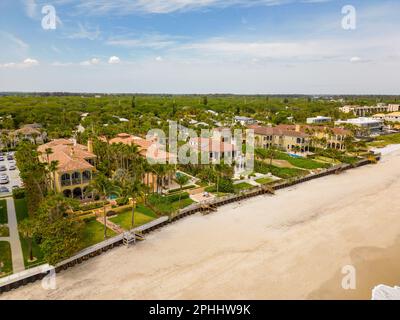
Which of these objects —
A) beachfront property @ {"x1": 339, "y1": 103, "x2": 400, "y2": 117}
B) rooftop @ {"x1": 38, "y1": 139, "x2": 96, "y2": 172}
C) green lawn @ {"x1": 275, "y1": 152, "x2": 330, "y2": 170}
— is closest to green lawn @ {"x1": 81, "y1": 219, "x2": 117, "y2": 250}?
rooftop @ {"x1": 38, "y1": 139, "x2": 96, "y2": 172}

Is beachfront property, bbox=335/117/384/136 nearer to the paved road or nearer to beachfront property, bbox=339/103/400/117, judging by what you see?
beachfront property, bbox=339/103/400/117

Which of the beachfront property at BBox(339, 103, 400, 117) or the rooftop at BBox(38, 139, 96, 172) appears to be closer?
the rooftop at BBox(38, 139, 96, 172)

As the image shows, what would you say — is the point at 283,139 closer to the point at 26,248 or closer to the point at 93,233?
the point at 93,233

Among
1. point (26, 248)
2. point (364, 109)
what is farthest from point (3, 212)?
point (364, 109)

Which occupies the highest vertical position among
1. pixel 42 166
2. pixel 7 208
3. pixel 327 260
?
pixel 42 166
